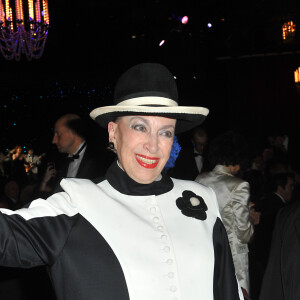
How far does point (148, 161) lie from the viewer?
2.11 meters

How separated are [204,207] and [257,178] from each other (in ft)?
13.0

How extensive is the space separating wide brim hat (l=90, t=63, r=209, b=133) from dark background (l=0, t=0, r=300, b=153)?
10.4 metres

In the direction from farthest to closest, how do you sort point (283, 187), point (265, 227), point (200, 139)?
point (200, 139), point (283, 187), point (265, 227)

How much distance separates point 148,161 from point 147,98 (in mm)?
241

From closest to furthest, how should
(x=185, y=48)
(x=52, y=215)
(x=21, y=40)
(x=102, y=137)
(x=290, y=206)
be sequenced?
(x=52, y=215) < (x=290, y=206) < (x=102, y=137) < (x=21, y=40) < (x=185, y=48)

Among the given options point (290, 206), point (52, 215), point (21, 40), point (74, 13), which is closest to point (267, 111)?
point (74, 13)

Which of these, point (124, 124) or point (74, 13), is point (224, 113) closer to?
point (74, 13)

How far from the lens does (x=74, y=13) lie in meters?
→ 13.8

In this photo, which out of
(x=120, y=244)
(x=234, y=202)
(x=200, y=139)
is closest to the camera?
(x=120, y=244)

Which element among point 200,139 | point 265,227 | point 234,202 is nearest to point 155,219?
point 234,202

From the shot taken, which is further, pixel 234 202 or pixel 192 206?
pixel 234 202

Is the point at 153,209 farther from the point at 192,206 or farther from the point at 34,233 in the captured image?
the point at 34,233

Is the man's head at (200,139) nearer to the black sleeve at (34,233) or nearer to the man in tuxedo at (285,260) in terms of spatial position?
the man in tuxedo at (285,260)

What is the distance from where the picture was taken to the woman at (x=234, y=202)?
4.16m
